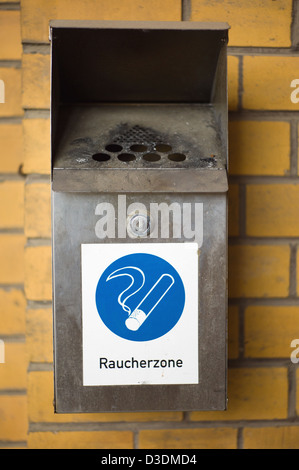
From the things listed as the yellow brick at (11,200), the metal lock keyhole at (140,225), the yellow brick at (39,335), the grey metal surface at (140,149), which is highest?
the grey metal surface at (140,149)

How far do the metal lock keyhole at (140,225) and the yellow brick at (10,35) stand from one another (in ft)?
1.55

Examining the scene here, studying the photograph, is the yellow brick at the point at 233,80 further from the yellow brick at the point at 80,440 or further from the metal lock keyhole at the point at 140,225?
the yellow brick at the point at 80,440

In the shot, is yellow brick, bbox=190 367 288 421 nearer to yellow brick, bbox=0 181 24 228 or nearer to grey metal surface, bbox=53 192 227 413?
grey metal surface, bbox=53 192 227 413

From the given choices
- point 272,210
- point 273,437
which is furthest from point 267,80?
point 273,437

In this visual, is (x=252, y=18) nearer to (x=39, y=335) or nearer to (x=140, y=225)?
(x=140, y=225)

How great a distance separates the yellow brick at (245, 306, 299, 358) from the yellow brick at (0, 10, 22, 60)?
713 mm

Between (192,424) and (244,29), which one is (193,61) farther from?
(192,424)

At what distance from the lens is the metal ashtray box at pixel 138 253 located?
0.64 meters

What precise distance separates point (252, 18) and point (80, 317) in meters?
0.67

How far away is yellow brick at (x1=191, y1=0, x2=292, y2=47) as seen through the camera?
2.73 feet

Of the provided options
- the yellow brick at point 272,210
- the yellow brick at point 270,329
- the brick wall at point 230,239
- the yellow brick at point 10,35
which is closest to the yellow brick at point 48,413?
the brick wall at point 230,239

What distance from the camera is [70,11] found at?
2.70 feet

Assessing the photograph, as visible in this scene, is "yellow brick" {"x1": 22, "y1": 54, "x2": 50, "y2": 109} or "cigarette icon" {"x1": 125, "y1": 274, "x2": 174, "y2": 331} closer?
"cigarette icon" {"x1": 125, "y1": 274, "x2": 174, "y2": 331}

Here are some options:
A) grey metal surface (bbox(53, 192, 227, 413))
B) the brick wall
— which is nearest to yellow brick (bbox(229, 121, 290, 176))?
the brick wall
